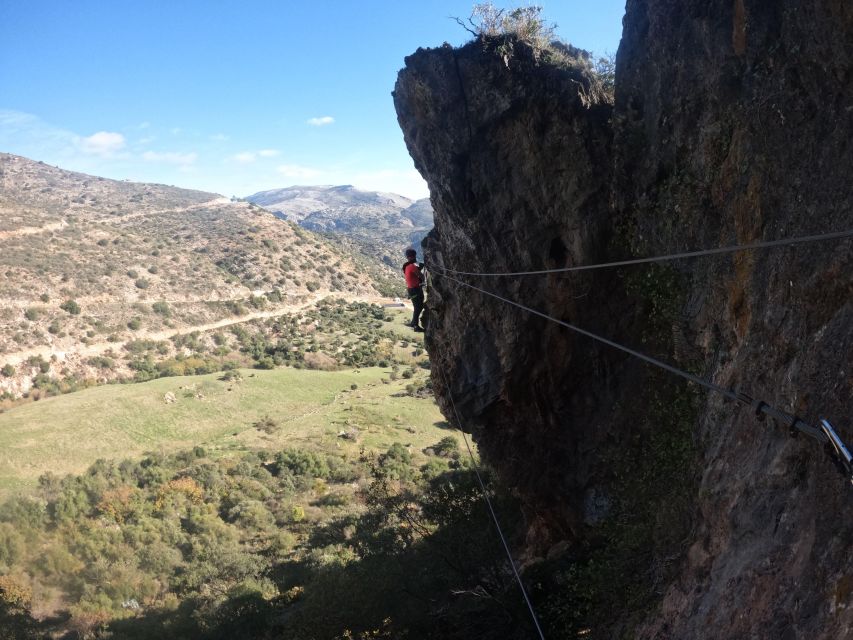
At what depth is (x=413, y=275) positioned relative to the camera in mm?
13781

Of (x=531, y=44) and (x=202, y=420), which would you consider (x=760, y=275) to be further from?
(x=202, y=420)

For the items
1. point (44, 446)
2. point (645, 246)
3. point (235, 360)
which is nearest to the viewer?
point (645, 246)

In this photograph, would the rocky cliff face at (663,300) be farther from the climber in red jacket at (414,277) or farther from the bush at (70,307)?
the bush at (70,307)

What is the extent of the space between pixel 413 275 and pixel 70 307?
46650 mm

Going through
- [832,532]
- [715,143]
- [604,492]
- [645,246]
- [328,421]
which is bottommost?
[328,421]

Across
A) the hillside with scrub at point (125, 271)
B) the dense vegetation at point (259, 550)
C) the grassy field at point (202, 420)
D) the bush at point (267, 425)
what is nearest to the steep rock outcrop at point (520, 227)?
the dense vegetation at point (259, 550)

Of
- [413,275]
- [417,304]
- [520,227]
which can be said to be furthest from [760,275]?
[417,304]

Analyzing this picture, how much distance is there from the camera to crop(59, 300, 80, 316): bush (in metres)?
48.9

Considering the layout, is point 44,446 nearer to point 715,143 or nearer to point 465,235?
point 465,235

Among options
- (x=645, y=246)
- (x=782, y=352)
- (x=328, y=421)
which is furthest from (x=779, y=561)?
(x=328, y=421)

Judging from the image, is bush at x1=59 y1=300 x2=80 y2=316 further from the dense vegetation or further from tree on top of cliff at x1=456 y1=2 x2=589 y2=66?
tree on top of cliff at x1=456 y1=2 x2=589 y2=66

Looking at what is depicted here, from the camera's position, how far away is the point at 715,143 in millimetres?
7344

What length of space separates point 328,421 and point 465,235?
30.1 metres

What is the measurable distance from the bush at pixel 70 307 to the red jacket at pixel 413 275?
46.1 meters
